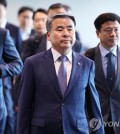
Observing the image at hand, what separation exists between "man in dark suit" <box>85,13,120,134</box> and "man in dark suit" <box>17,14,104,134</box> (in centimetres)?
44

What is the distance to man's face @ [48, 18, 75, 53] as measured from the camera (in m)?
2.70

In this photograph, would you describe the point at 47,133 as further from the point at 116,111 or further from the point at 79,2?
the point at 79,2

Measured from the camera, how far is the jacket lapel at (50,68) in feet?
8.64

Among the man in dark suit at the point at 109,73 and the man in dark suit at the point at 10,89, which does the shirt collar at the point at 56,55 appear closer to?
the man in dark suit at the point at 109,73

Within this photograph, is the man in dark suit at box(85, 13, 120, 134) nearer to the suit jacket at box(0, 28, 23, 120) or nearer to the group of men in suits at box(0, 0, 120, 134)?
the group of men in suits at box(0, 0, 120, 134)

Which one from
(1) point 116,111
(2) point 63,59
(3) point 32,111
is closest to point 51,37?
(2) point 63,59

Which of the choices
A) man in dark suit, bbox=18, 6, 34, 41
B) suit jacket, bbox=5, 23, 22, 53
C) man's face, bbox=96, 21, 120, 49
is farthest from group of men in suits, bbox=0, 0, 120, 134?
man in dark suit, bbox=18, 6, 34, 41

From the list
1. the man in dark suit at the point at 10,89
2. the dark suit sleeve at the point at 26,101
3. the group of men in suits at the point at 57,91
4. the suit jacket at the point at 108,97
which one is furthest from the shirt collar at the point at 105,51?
the man in dark suit at the point at 10,89

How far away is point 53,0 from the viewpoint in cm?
758

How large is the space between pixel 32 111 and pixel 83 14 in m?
4.64

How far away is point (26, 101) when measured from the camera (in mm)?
2658

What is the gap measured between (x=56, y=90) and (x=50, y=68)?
0.16 metres

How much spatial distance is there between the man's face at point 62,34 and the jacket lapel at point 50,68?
8 centimetres

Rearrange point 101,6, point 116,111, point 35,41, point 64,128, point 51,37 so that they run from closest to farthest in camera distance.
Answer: point 64,128, point 51,37, point 116,111, point 35,41, point 101,6
